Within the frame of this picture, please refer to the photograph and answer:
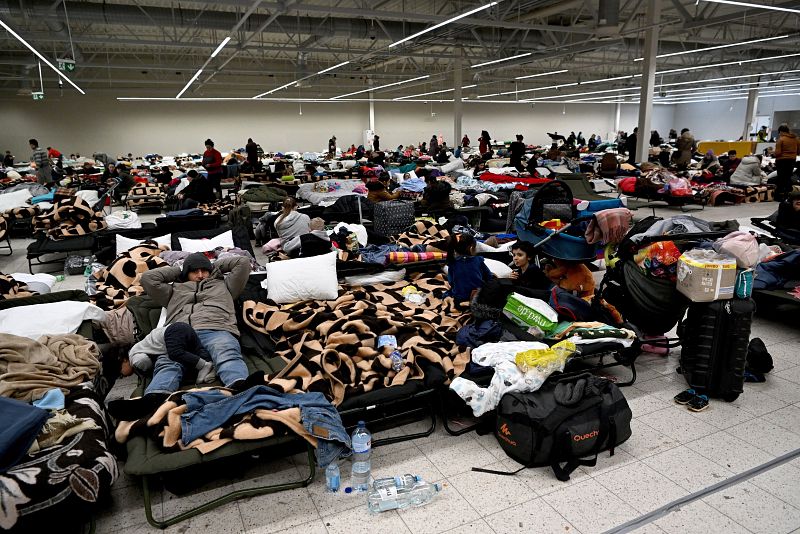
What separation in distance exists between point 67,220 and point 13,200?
9.87 ft

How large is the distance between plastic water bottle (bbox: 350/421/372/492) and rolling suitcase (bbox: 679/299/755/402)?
A: 2.20m

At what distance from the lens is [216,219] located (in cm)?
717

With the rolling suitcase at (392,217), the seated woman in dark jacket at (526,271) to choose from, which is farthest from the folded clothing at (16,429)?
the rolling suitcase at (392,217)

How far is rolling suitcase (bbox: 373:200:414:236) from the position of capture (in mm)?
6777

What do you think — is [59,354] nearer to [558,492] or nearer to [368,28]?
[558,492]

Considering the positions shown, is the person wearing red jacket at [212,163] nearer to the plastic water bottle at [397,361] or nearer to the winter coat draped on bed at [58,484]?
the plastic water bottle at [397,361]

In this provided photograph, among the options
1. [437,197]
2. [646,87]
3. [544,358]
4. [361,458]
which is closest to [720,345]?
[544,358]

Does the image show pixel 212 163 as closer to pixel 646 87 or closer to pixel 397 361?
pixel 397 361

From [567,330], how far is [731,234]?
131 centimetres

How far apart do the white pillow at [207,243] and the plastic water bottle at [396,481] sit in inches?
133

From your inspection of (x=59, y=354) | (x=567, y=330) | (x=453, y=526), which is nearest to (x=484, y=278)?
(x=567, y=330)

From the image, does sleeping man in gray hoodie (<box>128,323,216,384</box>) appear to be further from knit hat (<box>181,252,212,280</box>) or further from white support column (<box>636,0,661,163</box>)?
white support column (<box>636,0,661,163</box>)

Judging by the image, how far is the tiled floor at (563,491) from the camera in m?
2.38

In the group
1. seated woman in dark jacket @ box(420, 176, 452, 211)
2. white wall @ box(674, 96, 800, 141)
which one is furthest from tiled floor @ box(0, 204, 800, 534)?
white wall @ box(674, 96, 800, 141)
